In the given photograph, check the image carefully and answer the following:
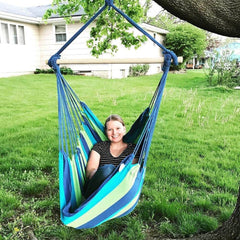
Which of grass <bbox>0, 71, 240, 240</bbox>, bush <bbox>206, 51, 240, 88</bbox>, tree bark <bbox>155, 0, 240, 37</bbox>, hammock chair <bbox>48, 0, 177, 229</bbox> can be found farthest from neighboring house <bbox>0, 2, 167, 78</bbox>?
tree bark <bbox>155, 0, 240, 37</bbox>

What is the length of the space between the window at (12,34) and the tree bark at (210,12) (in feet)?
30.4

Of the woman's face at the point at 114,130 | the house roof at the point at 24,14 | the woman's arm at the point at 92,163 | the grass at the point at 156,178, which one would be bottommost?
the grass at the point at 156,178

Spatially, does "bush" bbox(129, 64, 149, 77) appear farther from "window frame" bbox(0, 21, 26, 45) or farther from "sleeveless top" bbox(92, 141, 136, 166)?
"sleeveless top" bbox(92, 141, 136, 166)

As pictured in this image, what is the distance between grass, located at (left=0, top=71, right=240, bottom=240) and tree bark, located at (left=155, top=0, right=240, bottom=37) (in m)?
1.07

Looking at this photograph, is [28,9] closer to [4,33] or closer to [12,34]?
[12,34]

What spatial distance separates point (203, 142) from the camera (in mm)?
2996

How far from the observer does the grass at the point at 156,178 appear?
1.62 meters

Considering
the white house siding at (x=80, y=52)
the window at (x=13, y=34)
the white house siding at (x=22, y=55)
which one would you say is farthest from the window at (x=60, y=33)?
the window at (x=13, y=34)

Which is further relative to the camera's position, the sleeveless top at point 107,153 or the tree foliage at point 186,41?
the tree foliage at point 186,41

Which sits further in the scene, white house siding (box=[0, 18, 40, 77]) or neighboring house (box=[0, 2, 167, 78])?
neighboring house (box=[0, 2, 167, 78])

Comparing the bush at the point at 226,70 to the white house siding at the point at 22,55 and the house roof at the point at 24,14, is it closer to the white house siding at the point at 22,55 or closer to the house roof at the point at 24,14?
the house roof at the point at 24,14

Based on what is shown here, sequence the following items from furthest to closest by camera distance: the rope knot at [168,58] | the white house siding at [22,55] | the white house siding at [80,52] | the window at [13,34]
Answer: the white house siding at [80,52] → the window at [13,34] → the white house siding at [22,55] → the rope knot at [168,58]

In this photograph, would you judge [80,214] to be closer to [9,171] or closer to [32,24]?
[9,171]

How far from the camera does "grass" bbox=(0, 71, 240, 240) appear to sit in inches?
63.6
